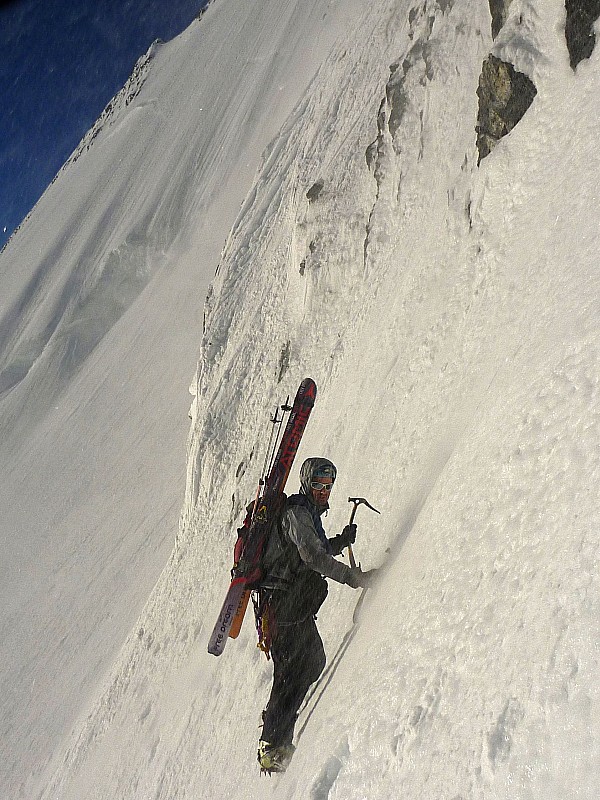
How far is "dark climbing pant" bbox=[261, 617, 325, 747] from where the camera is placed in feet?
15.2

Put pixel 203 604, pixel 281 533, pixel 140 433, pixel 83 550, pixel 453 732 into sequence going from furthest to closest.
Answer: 1. pixel 140 433
2. pixel 83 550
3. pixel 203 604
4. pixel 281 533
5. pixel 453 732

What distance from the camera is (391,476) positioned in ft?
18.9

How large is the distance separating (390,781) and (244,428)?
33.7 ft

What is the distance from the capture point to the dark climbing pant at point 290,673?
15.2 feet

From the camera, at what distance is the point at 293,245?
43.1 ft

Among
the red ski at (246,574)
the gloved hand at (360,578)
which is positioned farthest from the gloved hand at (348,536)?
the red ski at (246,574)

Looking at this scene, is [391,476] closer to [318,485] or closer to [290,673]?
[318,485]

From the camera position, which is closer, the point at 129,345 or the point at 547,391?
the point at 547,391

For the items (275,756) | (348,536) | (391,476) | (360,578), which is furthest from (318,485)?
(275,756)

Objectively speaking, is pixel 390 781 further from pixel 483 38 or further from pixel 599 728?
pixel 483 38

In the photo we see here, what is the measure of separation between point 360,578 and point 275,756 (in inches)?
48.8

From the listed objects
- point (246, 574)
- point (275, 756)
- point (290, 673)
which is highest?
point (246, 574)

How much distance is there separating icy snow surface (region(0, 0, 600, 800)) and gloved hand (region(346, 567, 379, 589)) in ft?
0.60

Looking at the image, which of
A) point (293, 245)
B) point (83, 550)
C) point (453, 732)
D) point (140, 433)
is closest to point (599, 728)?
point (453, 732)
